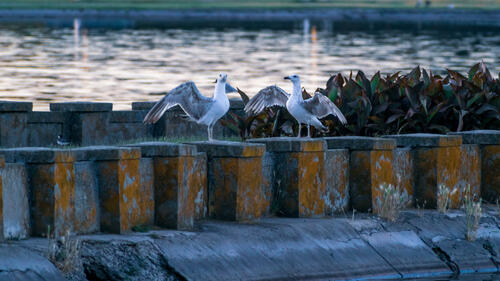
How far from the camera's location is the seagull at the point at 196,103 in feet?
47.5

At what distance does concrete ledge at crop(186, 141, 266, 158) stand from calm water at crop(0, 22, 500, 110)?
1711cm

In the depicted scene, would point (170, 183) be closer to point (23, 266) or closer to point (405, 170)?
point (23, 266)

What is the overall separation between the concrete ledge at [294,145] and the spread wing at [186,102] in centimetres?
70

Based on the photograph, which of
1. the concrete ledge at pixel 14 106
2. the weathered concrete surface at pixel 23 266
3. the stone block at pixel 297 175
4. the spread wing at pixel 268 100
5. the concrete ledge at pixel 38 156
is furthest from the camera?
the concrete ledge at pixel 14 106

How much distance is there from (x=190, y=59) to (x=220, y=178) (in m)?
47.7

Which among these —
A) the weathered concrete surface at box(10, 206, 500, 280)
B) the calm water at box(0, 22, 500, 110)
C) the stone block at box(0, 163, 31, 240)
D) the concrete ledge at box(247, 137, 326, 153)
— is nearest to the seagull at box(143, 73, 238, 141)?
the concrete ledge at box(247, 137, 326, 153)

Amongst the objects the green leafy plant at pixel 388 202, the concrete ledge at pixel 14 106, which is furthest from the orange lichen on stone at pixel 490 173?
the concrete ledge at pixel 14 106

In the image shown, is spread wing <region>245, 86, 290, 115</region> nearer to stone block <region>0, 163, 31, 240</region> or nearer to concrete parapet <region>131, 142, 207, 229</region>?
concrete parapet <region>131, 142, 207, 229</region>

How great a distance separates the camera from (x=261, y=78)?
47.0 meters

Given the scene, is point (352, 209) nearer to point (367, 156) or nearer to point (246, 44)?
point (367, 156)

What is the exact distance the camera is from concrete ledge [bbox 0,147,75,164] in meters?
12.5

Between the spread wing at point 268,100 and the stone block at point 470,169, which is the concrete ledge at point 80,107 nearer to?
the spread wing at point 268,100

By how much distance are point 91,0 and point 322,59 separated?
365 feet

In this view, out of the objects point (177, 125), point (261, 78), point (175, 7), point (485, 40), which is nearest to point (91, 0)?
point (175, 7)
